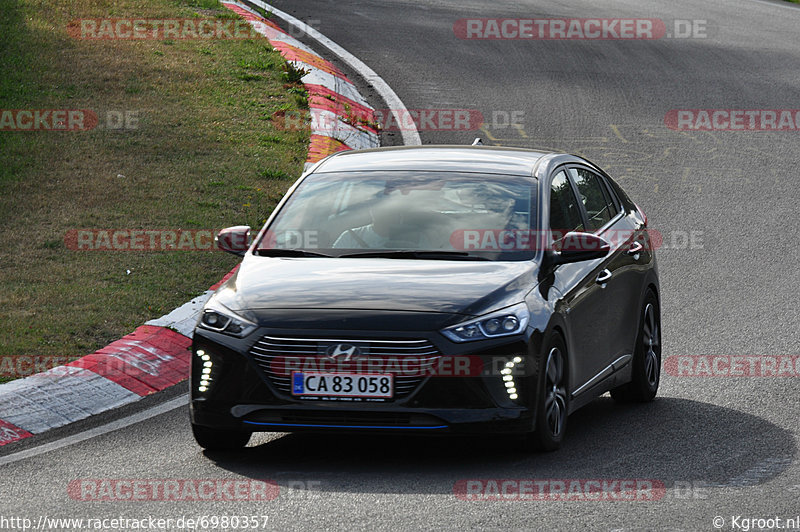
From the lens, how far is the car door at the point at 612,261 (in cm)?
871

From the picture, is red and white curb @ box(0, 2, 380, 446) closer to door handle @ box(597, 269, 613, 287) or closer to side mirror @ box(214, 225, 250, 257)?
side mirror @ box(214, 225, 250, 257)

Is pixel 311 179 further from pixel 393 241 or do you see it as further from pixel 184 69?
pixel 184 69

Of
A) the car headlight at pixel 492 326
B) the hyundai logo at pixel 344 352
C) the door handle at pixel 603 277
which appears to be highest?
the car headlight at pixel 492 326

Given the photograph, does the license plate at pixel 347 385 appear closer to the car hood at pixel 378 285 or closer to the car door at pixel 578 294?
the car hood at pixel 378 285

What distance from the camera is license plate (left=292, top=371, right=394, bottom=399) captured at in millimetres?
7000

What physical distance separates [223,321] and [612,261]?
9.19ft

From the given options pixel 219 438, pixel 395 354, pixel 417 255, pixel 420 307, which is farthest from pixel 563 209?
pixel 219 438

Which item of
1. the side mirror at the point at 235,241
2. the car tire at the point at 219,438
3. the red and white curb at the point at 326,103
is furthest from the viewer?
the red and white curb at the point at 326,103

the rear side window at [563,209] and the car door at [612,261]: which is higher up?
the rear side window at [563,209]

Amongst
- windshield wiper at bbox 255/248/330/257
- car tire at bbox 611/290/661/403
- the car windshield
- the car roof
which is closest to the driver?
the car windshield

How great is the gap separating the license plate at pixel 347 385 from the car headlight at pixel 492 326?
41 cm

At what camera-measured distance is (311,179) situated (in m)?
8.75

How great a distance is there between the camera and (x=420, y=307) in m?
7.14

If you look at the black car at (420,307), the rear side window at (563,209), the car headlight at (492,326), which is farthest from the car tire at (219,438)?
the rear side window at (563,209)
